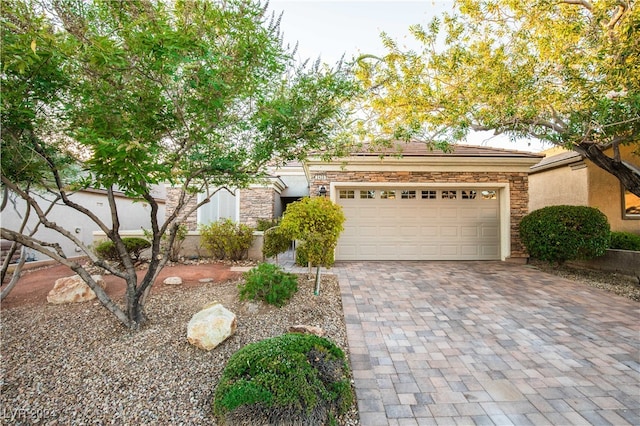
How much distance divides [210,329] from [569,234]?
883 cm

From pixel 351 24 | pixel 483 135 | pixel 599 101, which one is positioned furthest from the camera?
pixel 483 135

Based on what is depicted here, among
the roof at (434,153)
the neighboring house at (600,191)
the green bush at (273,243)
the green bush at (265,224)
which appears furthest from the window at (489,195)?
the green bush at (265,224)

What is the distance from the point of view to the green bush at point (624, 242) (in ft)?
26.4

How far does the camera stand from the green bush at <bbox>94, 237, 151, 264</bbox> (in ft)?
25.1

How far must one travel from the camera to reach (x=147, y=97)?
3441 mm

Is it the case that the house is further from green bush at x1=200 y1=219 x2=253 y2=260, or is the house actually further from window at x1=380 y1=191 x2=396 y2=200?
green bush at x1=200 y1=219 x2=253 y2=260

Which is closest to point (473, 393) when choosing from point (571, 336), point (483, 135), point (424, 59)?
point (571, 336)

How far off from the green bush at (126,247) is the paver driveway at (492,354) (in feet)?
18.1

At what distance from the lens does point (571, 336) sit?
4.11 meters

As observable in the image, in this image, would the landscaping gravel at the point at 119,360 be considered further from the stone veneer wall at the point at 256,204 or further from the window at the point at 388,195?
the stone veneer wall at the point at 256,204

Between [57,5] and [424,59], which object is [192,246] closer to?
[57,5]

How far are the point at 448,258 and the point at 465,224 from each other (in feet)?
4.05

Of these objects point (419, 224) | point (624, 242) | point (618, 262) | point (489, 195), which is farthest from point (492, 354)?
point (624, 242)

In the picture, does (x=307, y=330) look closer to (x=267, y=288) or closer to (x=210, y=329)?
(x=210, y=329)
